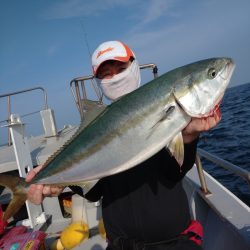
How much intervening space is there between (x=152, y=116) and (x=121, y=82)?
0.60 m

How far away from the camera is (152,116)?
2012mm

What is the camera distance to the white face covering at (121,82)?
2.49m

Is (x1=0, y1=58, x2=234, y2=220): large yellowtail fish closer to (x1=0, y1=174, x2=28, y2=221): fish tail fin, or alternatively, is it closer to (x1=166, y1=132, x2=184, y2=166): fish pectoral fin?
(x1=166, y1=132, x2=184, y2=166): fish pectoral fin

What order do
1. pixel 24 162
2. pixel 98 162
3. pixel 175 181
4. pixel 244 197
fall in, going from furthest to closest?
pixel 244 197 < pixel 24 162 < pixel 175 181 < pixel 98 162

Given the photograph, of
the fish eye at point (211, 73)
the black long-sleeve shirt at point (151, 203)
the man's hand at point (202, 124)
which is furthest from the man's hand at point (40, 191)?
the fish eye at point (211, 73)

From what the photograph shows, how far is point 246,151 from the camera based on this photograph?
36.3 feet

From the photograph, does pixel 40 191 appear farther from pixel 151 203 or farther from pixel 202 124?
pixel 202 124

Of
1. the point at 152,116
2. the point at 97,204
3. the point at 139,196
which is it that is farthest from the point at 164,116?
the point at 97,204

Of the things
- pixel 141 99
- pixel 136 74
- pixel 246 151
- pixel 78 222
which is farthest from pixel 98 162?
pixel 246 151

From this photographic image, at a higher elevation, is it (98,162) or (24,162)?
(98,162)

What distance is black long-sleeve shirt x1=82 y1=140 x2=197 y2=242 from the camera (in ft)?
7.77

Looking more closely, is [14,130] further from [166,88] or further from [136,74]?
[166,88]

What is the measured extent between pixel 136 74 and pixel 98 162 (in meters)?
0.87

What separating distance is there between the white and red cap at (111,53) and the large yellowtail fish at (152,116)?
0.48m
